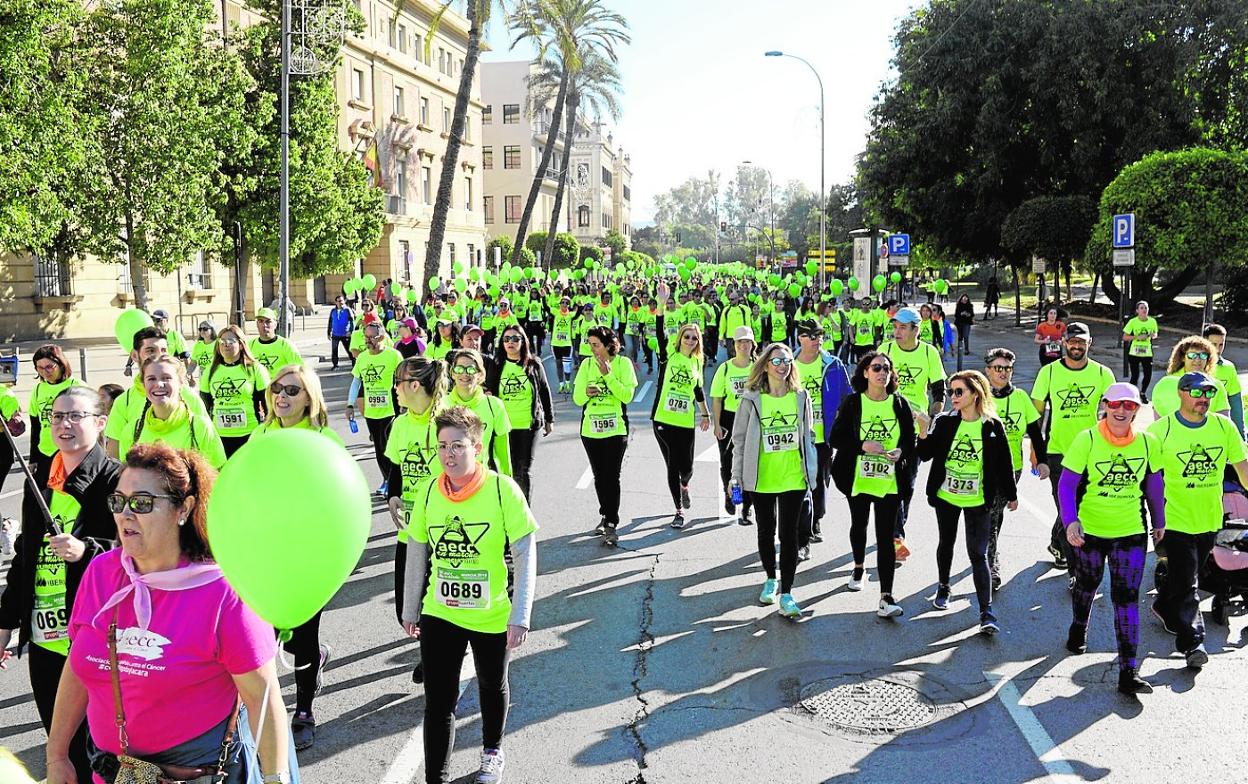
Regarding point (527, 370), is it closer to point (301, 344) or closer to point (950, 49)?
point (301, 344)

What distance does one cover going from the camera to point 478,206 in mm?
62219

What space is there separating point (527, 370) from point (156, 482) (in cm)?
585

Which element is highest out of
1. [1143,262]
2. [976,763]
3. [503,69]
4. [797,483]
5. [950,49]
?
[503,69]

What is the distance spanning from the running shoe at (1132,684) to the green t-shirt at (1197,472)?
875 mm

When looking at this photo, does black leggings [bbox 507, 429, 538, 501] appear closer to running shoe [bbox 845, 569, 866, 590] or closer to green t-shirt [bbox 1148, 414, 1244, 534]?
running shoe [bbox 845, 569, 866, 590]

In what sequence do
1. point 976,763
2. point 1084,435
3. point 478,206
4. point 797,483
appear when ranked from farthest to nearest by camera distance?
point 478,206 → point 797,483 → point 1084,435 → point 976,763

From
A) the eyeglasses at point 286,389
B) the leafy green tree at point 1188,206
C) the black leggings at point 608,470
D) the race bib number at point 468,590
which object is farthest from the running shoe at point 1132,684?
the leafy green tree at point 1188,206

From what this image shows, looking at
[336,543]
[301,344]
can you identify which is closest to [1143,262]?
[301,344]

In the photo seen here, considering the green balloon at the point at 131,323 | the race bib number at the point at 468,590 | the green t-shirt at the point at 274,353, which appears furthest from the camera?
the green t-shirt at the point at 274,353

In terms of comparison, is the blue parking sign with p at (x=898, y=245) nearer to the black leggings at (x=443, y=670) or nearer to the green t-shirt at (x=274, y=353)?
the green t-shirt at (x=274, y=353)

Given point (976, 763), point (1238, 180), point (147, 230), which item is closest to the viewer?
point (976, 763)

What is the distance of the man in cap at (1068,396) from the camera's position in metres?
7.66

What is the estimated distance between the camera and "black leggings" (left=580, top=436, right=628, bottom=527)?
28.1 ft

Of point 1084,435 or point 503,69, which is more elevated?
point 503,69
